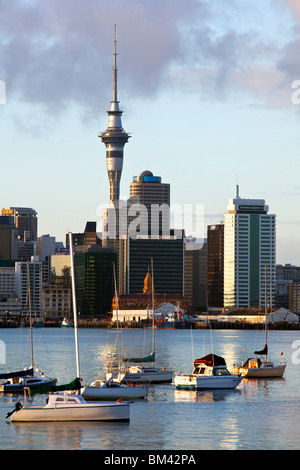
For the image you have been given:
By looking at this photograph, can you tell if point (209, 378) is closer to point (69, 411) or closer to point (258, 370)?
point (258, 370)

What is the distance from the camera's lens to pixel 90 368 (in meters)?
102

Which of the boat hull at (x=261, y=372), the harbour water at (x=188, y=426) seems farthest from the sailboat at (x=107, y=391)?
the boat hull at (x=261, y=372)

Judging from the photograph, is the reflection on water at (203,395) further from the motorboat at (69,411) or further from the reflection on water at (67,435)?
the motorboat at (69,411)

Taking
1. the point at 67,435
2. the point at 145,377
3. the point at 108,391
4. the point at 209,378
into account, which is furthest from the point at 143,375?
the point at 67,435

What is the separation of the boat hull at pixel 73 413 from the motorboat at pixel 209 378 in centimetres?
1981

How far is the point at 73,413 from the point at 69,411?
0.24 meters

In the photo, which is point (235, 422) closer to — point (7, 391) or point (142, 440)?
point (142, 440)

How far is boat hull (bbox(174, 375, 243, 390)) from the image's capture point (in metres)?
74.6

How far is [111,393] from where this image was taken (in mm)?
64688

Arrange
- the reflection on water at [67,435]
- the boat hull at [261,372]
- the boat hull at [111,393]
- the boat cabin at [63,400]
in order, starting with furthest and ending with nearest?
the boat hull at [261,372]
the boat hull at [111,393]
the boat cabin at [63,400]
the reflection on water at [67,435]

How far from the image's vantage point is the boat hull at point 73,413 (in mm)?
54625

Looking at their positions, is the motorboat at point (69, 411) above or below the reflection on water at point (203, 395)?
above

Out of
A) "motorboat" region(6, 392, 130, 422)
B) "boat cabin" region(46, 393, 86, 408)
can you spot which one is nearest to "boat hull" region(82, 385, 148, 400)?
"motorboat" region(6, 392, 130, 422)
